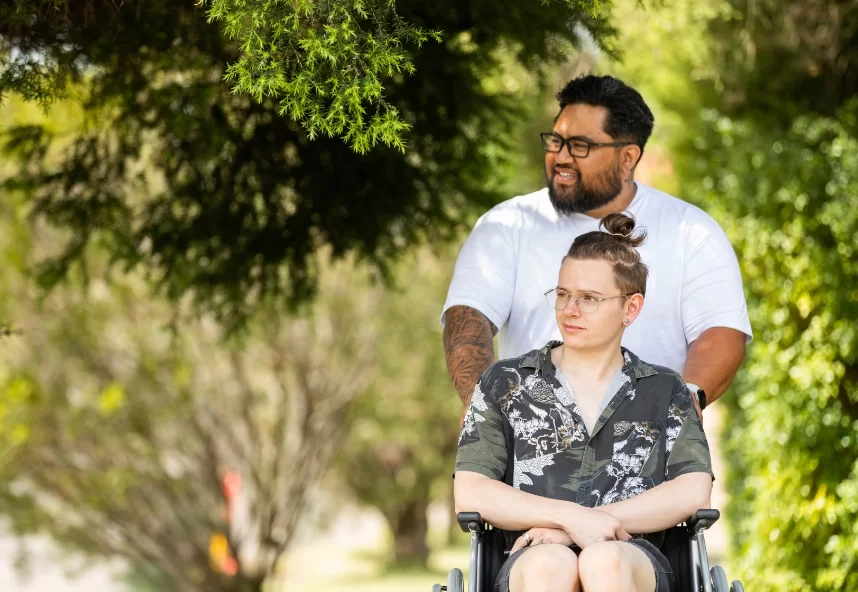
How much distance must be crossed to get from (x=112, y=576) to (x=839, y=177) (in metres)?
10.9

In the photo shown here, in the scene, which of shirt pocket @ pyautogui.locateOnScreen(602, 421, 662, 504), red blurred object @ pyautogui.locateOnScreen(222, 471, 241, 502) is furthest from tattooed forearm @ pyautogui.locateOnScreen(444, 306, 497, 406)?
red blurred object @ pyautogui.locateOnScreen(222, 471, 241, 502)

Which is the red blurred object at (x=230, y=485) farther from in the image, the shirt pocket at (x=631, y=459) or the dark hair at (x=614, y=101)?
the shirt pocket at (x=631, y=459)

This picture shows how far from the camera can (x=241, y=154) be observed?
528 centimetres

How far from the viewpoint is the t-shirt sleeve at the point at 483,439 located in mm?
3025

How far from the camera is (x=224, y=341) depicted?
6.09 meters

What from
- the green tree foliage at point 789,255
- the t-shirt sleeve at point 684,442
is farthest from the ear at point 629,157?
the green tree foliage at point 789,255

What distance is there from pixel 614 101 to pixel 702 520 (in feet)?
5.00

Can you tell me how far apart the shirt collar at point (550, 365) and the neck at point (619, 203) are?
0.81 m

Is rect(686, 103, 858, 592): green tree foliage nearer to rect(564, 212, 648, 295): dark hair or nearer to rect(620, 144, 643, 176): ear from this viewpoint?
rect(620, 144, 643, 176): ear

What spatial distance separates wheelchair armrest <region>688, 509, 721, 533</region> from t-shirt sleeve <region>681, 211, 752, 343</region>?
0.88 meters

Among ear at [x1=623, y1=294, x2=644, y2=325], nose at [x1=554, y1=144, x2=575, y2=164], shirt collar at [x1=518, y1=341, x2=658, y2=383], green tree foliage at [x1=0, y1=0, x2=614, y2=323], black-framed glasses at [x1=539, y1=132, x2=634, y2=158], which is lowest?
shirt collar at [x1=518, y1=341, x2=658, y2=383]

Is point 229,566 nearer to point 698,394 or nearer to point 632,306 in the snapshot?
point 698,394

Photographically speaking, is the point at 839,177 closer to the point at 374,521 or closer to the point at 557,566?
the point at 557,566

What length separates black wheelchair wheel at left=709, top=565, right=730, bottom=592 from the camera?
9.97ft
